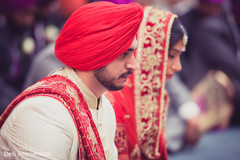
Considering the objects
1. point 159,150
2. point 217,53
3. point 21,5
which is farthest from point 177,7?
point 159,150

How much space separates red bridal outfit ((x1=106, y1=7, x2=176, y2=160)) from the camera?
7.70 feet

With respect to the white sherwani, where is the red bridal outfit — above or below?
below

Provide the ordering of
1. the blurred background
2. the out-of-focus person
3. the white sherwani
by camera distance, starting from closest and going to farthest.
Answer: the white sherwani → the out-of-focus person → the blurred background

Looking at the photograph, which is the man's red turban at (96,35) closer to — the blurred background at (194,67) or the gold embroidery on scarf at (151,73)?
the gold embroidery on scarf at (151,73)

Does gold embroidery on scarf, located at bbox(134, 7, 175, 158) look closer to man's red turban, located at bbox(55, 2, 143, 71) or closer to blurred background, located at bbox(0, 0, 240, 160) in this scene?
man's red turban, located at bbox(55, 2, 143, 71)

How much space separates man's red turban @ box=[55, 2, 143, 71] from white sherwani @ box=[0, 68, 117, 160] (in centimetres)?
27

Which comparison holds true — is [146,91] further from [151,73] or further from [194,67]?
[194,67]

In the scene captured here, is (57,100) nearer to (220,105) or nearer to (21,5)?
(21,5)

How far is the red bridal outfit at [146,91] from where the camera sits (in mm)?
2348

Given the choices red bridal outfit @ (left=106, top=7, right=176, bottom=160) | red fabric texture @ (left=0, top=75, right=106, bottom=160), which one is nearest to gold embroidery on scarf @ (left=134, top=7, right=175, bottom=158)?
red bridal outfit @ (left=106, top=7, right=176, bottom=160)

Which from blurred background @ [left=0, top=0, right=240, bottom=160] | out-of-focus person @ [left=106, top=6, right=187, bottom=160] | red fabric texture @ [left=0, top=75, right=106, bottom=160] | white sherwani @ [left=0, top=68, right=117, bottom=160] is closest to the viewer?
white sherwani @ [left=0, top=68, right=117, bottom=160]

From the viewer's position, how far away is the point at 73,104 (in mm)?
1646

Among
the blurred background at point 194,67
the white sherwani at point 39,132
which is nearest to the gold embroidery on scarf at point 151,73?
the white sherwani at point 39,132

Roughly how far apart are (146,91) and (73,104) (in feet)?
2.87
